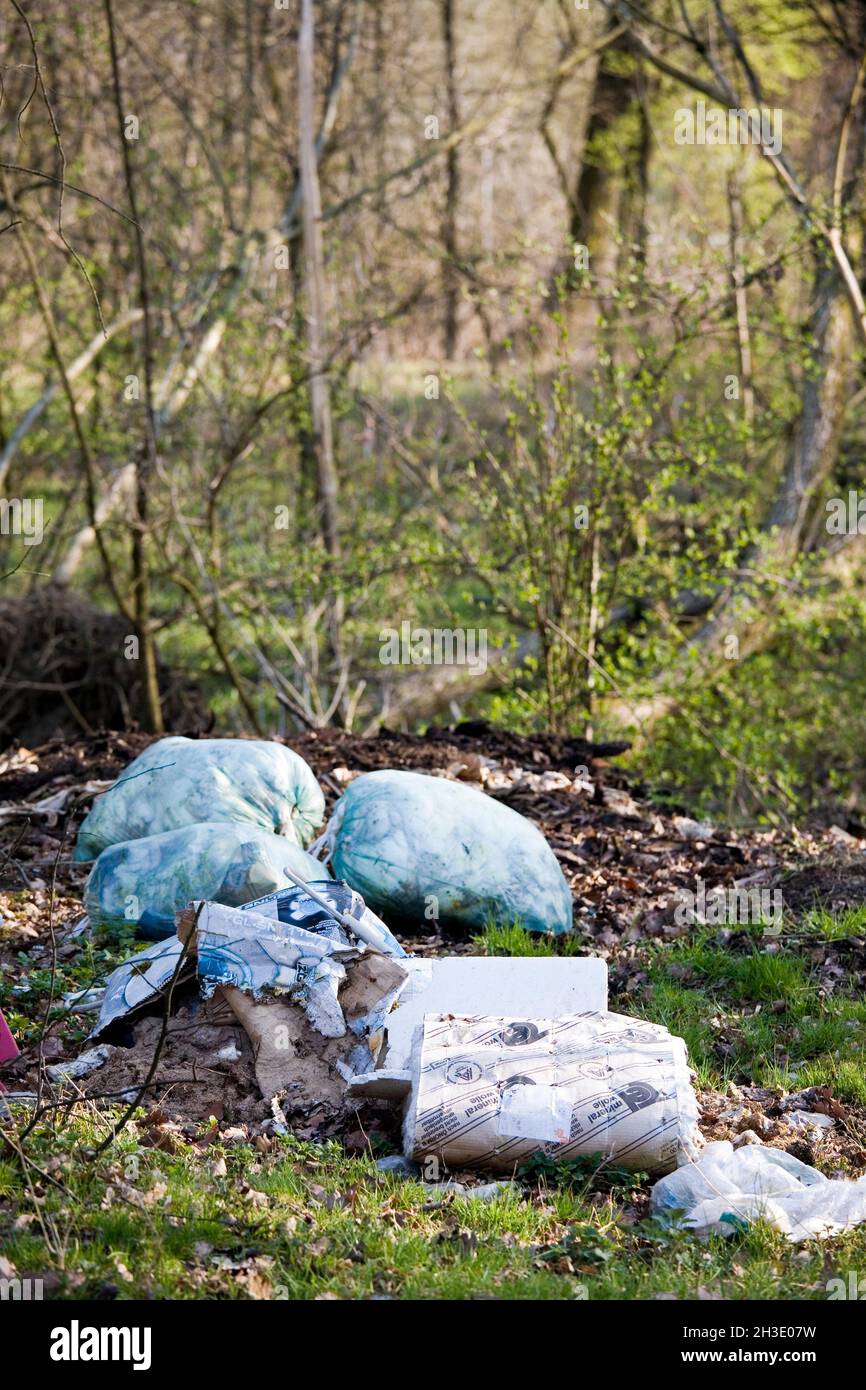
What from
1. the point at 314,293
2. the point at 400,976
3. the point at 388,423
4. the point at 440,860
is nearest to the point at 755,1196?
the point at 400,976

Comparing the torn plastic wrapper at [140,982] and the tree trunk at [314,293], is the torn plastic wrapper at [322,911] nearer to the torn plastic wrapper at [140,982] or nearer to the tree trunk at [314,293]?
the torn plastic wrapper at [140,982]

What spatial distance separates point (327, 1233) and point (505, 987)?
3.97 ft

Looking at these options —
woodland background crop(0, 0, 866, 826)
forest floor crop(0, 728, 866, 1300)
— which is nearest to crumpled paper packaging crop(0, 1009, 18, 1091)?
forest floor crop(0, 728, 866, 1300)

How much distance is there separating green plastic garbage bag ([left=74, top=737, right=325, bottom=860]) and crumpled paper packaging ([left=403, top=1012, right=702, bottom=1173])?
1.73 metres

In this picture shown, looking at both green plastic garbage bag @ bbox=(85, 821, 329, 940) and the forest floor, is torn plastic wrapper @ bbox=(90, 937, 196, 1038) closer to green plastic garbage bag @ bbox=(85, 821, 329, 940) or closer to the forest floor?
the forest floor

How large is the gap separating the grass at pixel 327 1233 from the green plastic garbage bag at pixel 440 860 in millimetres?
1492

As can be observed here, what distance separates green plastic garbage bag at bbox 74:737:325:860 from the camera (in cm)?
519

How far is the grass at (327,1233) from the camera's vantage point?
3.09 m

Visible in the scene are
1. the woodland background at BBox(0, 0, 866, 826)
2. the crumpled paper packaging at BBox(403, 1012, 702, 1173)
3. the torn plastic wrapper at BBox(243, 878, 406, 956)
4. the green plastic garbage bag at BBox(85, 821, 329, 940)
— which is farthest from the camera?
the woodland background at BBox(0, 0, 866, 826)

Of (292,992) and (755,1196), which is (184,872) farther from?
(755,1196)

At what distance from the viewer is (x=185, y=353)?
10734 millimetres

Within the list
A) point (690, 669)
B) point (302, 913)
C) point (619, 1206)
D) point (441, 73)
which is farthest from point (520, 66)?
point (619, 1206)
